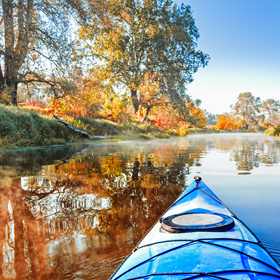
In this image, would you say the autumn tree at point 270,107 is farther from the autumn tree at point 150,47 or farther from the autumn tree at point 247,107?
the autumn tree at point 150,47

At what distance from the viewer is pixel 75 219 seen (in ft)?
8.93

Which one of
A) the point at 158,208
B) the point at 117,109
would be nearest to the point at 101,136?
the point at 117,109

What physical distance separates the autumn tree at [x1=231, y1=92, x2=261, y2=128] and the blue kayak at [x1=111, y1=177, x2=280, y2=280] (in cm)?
8333

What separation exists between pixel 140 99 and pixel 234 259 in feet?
75.5

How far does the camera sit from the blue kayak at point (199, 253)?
1.25 m

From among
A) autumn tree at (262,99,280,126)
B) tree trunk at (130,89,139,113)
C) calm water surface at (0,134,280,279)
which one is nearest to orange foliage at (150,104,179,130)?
tree trunk at (130,89,139,113)

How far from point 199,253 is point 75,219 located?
167 centimetres

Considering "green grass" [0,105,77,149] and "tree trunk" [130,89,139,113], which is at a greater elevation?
"tree trunk" [130,89,139,113]

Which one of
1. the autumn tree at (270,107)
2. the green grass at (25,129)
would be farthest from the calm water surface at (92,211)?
the autumn tree at (270,107)

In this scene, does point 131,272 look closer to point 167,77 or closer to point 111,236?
point 111,236

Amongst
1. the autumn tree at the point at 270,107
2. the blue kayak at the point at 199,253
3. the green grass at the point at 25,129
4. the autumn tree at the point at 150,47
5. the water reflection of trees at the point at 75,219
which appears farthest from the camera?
the autumn tree at the point at 270,107

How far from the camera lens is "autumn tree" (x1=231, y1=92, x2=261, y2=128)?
260ft

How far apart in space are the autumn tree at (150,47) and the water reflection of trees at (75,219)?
1721cm

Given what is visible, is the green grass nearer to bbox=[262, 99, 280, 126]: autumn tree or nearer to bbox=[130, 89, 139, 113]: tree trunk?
bbox=[130, 89, 139, 113]: tree trunk
